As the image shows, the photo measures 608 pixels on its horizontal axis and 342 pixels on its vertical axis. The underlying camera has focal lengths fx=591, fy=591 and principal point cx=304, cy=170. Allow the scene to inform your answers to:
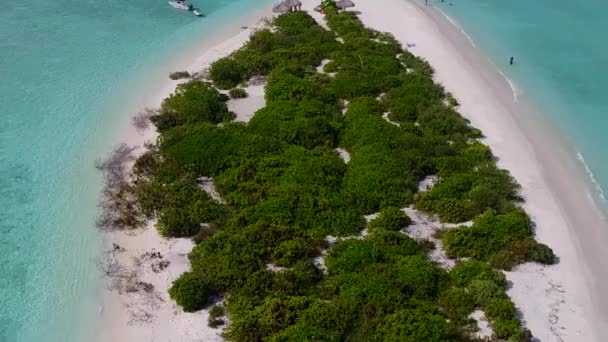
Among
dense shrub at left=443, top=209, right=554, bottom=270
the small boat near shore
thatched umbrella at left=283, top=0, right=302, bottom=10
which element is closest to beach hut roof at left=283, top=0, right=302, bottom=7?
thatched umbrella at left=283, top=0, right=302, bottom=10

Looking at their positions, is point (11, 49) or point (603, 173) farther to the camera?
point (11, 49)

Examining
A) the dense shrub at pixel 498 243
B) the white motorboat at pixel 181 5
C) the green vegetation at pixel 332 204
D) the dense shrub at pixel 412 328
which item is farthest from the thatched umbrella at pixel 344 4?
the dense shrub at pixel 412 328

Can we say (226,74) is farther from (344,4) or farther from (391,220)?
(391,220)

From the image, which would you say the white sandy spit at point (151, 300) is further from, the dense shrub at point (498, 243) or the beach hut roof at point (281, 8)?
the beach hut roof at point (281, 8)

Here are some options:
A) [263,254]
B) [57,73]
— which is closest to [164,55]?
[57,73]

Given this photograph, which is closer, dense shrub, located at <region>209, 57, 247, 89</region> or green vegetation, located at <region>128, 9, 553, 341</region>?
green vegetation, located at <region>128, 9, 553, 341</region>

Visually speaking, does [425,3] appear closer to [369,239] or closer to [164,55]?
[164,55]

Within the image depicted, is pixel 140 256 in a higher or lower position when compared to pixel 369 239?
lower

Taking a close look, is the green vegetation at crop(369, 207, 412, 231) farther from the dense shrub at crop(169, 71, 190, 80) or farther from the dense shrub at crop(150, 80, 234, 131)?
the dense shrub at crop(169, 71, 190, 80)
